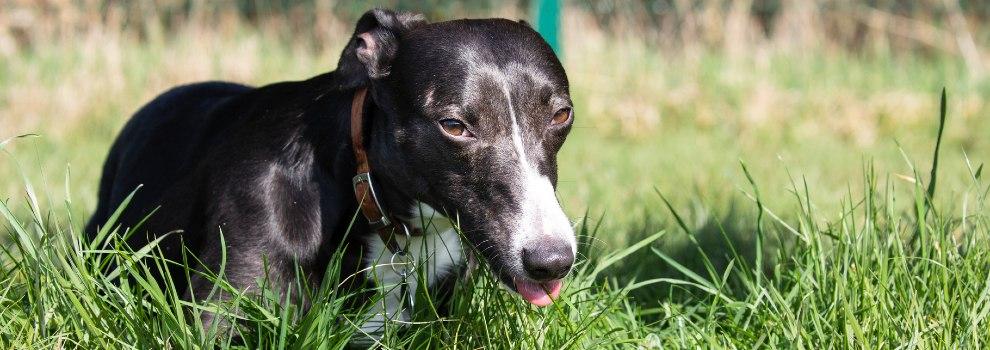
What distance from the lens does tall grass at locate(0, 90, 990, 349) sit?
8.82 ft

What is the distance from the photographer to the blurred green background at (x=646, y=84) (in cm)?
600

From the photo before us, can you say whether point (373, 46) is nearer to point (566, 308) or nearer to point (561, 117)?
point (561, 117)

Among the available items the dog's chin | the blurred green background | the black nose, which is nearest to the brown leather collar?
the dog's chin

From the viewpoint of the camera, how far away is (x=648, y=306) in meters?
3.80

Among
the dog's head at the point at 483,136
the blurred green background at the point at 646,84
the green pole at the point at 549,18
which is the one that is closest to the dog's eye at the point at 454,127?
the dog's head at the point at 483,136

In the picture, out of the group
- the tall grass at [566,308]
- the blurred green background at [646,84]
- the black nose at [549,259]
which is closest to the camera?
the black nose at [549,259]

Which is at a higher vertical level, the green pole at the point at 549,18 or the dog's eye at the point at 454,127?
the dog's eye at the point at 454,127

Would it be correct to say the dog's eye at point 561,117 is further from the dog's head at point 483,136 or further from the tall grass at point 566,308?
the tall grass at point 566,308

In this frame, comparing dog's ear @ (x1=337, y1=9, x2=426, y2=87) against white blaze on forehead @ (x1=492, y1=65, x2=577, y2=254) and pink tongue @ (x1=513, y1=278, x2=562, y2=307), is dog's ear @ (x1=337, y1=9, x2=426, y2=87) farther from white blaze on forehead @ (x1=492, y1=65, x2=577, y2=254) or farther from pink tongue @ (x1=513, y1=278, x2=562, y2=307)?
pink tongue @ (x1=513, y1=278, x2=562, y2=307)

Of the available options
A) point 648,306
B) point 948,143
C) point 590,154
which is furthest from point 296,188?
point 948,143

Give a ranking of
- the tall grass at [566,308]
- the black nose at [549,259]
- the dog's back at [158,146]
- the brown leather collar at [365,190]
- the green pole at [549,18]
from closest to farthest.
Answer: the black nose at [549,259], the tall grass at [566,308], the brown leather collar at [365,190], the dog's back at [158,146], the green pole at [549,18]

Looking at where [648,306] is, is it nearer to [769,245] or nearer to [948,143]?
[769,245]

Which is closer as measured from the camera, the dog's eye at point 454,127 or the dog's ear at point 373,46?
the dog's eye at point 454,127

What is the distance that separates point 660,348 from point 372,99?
912mm
